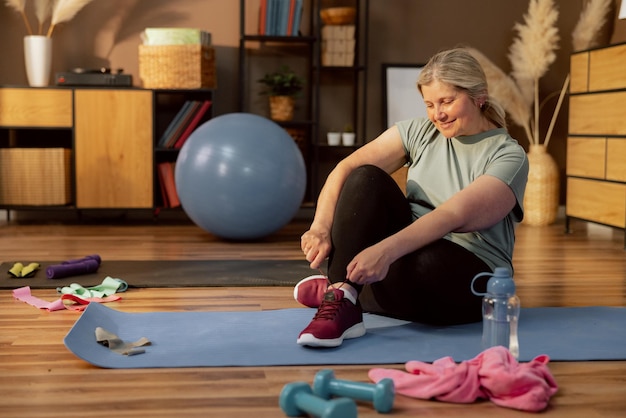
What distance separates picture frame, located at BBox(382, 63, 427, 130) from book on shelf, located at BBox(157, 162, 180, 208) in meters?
1.39

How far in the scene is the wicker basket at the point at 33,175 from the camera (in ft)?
15.4

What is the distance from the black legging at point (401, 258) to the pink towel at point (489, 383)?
17.1 inches

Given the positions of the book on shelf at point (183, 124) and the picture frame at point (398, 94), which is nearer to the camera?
the book on shelf at point (183, 124)

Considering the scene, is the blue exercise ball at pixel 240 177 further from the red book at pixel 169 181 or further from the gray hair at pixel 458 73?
the gray hair at pixel 458 73

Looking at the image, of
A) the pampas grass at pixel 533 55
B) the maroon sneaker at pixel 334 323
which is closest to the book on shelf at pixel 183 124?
the pampas grass at pixel 533 55

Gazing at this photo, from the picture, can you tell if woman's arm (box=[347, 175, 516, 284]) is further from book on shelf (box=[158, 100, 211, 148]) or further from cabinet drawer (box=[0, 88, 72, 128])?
cabinet drawer (box=[0, 88, 72, 128])

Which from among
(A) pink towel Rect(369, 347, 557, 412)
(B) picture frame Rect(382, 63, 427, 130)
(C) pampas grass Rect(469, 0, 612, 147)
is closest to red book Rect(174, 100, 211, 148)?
(B) picture frame Rect(382, 63, 427, 130)

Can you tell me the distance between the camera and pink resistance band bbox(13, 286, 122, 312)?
2.61 m

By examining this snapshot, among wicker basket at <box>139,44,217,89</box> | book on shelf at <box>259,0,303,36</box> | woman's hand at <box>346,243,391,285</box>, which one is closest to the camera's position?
woman's hand at <box>346,243,391,285</box>

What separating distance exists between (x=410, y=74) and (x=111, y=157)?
6.31ft

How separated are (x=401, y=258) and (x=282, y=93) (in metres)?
2.90

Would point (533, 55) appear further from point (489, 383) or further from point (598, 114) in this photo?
point (489, 383)

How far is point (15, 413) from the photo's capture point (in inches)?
64.1

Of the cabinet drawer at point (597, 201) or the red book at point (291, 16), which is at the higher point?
the red book at point (291, 16)
